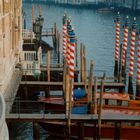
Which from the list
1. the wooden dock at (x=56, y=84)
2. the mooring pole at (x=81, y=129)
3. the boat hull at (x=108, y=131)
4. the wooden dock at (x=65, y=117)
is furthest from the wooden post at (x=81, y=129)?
the wooden dock at (x=56, y=84)

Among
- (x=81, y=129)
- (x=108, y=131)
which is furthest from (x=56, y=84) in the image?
(x=81, y=129)

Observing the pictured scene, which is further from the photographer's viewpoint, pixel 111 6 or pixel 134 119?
pixel 111 6

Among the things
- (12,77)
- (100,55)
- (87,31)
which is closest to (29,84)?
(12,77)

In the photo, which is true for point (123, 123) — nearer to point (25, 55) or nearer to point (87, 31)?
point (25, 55)

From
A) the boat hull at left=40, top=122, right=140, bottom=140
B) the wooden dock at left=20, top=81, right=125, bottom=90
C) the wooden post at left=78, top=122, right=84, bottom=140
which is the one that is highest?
the wooden dock at left=20, top=81, right=125, bottom=90

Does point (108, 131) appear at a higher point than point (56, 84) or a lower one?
lower

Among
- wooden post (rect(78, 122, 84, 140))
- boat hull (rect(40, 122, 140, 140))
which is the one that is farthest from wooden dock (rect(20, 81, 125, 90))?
wooden post (rect(78, 122, 84, 140))

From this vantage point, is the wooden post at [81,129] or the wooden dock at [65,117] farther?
the wooden post at [81,129]

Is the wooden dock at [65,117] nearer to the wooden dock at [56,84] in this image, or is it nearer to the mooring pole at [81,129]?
the mooring pole at [81,129]

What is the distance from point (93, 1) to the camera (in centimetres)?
15400

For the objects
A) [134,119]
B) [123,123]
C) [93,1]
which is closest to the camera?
[134,119]

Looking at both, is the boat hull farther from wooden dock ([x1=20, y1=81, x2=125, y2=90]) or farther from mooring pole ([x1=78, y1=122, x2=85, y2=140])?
wooden dock ([x1=20, y1=81, x2=125, y2=90])

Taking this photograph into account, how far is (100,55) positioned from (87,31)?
2540cm

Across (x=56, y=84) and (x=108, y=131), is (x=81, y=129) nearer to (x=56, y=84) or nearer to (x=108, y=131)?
(x=108, y=131)
